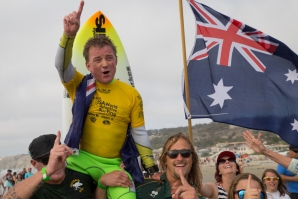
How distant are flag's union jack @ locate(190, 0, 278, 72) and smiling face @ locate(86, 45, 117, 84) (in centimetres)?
452

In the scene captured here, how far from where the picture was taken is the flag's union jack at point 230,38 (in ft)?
28.9

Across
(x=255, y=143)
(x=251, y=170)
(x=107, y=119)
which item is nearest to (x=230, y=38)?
(x=255, y=143)

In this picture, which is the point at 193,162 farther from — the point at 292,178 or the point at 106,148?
the point at 292,178

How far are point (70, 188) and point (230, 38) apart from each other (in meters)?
5.52

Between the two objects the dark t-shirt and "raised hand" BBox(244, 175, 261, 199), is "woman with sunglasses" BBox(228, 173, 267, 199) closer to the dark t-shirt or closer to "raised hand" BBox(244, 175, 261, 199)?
"raised hand" BBox(244, 175, 261, 199)

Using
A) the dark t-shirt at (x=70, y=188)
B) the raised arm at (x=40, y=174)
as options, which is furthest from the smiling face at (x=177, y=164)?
the raised arm at (x=40, y=174)

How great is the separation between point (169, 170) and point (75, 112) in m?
1.03

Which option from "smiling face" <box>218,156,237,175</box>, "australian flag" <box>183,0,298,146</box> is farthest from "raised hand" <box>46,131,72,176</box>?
"australian flag" <box>183,0,298,146</box>

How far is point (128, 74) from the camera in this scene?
8633mm

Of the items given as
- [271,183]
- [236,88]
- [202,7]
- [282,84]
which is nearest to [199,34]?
[202,7]

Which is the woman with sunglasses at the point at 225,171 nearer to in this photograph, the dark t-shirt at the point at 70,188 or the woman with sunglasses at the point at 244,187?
the woman with sunglasses at the point at 244,187

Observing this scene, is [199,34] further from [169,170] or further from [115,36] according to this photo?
[169,170]

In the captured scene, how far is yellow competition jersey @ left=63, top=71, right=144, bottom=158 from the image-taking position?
14.8 feet

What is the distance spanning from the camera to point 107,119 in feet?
14.8
